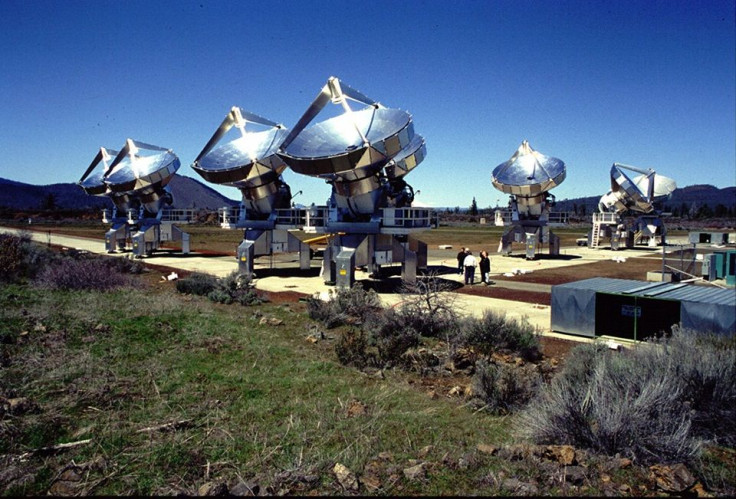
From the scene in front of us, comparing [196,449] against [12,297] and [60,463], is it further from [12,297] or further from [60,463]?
[12,297]

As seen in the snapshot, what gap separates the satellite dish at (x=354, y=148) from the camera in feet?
67.4

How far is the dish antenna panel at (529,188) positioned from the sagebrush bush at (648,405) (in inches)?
1191

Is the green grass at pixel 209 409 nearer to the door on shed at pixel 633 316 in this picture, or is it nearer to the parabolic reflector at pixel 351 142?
the door on shed at pixel 633 316

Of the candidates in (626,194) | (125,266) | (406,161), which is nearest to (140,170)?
(125,266)

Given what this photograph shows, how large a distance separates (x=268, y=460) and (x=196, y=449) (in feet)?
3.36

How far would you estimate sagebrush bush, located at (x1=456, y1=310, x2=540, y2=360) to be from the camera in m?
12.3

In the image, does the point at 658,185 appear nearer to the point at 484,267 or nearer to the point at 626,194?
the point at 626,194

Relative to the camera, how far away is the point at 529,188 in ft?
124

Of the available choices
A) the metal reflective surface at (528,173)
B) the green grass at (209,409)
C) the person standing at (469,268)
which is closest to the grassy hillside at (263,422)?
the green grass at (209,409)

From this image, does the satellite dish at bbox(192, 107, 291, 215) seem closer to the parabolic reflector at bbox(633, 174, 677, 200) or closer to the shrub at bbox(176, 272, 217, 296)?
the shrub at bbox(176, 272, 217, 296)

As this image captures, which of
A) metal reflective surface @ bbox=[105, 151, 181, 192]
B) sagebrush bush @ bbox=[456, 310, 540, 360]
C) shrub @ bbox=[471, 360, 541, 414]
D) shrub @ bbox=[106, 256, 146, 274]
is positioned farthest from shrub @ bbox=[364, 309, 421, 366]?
metal reflective surface @ bbox=[105, 151, 181, 192]

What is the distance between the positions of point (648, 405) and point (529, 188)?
32.6 meters

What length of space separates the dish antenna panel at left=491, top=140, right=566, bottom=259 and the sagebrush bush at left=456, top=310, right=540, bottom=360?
2656 centimetres

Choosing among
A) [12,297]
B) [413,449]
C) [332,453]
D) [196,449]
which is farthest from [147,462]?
[12,297]
